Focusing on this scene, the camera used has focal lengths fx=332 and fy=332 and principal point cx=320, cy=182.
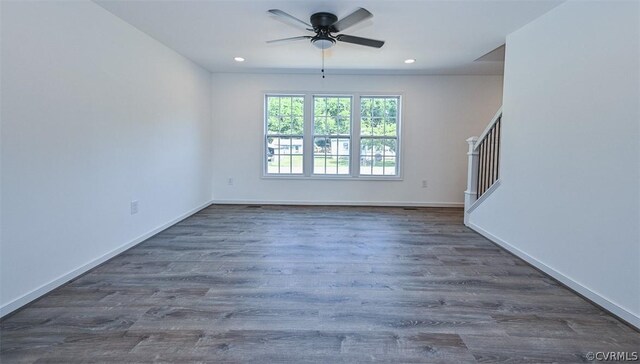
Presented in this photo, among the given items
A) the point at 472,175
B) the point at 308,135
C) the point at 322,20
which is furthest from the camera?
the point at 308,135

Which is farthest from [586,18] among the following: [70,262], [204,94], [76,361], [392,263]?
[204,94]

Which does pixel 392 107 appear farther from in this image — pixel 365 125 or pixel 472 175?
pixel 472 175

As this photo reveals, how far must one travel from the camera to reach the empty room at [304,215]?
196cm

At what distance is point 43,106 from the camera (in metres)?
2.37

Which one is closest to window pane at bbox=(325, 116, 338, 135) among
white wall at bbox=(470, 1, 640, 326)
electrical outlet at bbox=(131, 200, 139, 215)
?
white wall at bbox=(470, 1, 640, 326)

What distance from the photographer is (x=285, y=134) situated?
6125 millimetres

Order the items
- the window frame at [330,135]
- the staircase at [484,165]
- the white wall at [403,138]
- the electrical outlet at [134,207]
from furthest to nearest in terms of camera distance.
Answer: the window frame at [330,135]
the white wall at [403,138]
the staircase at [484,165]
the electrical outlet at [134,207]

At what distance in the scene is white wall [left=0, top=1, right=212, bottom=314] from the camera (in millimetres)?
2170

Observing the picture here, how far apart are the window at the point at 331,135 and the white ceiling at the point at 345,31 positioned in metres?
0.88

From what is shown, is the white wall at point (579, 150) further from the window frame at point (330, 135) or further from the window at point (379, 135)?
the window frame at point (330, 135)

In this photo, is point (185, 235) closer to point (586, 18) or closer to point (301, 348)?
point (301, 348)

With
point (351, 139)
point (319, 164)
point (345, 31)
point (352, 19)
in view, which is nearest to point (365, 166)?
point (351, 139)

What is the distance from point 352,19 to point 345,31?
84 centimetres

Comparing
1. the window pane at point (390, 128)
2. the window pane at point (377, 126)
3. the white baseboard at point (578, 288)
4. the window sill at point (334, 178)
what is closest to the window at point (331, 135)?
the window sill at point (334, 178)
